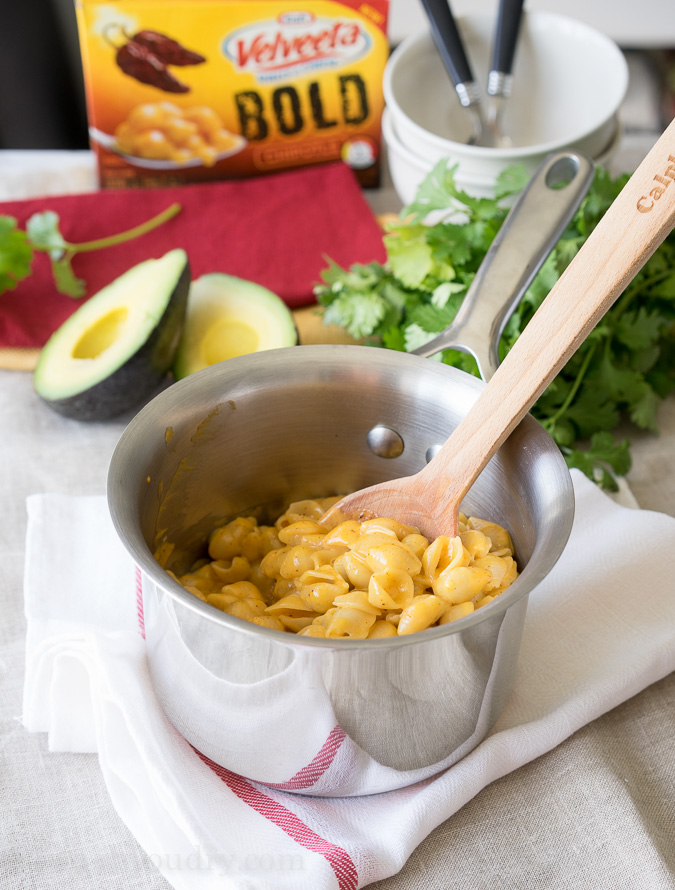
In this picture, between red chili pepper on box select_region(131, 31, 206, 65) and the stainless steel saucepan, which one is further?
red chili pepper on box select_region(131, 31, 206, 65)

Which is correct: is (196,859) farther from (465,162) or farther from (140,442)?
(465,162)

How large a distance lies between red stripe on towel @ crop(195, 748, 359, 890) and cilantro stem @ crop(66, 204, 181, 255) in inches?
39.0

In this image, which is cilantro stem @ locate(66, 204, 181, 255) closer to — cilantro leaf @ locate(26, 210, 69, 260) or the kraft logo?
cilantro leaf @ locate(26, 210, 69, 260)

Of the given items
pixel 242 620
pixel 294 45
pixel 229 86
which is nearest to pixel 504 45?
pixel 294 45

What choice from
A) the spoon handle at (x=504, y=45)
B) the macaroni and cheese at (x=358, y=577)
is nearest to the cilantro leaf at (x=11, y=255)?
the macaroni and cheese at (x=358, y=577)

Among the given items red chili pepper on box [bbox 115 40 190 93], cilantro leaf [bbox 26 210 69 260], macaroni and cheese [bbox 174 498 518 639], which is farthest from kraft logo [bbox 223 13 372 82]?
macaroni and cheese [bbox 174 498 518 639]

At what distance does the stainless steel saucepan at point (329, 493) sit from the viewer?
741 millimetres

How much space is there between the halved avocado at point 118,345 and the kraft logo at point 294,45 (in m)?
0.51

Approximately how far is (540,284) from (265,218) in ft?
2.08

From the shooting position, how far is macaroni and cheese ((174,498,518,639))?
832 millimetres

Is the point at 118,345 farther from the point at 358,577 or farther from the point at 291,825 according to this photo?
the point at 291,825

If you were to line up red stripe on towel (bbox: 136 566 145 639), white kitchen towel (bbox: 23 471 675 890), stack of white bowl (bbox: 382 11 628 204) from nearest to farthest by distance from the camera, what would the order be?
white kitchen towel (bbox: 23 471 675 890)
red stripe on towel (bbox: 136 566 145 639)
stack of white bowl (bbox: 382 11 628 204)

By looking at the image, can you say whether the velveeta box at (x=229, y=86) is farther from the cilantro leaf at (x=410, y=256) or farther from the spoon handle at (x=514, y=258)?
the spoon handle at (x=514, y=258)

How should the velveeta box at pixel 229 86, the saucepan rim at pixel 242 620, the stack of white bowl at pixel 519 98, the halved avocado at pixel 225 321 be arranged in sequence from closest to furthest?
the saucepan rim at pixel 242 620 < the halved avocado at pixel 225 321 < the stack of white bowl at pixel 519 98 < the velveeta box at pixel 229 86
